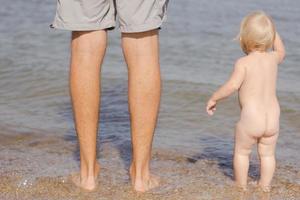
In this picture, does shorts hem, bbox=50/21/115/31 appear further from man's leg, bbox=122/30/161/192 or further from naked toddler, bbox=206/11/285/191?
naked toddler, bbox=206/11/285/191

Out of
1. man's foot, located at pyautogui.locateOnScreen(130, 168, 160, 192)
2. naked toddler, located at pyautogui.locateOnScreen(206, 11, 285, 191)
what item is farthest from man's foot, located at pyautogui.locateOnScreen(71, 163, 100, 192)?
naked toddler, located at pyautogui.locateOnScreen(206, 11, 285, 191)

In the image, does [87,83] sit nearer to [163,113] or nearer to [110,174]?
[110,174]

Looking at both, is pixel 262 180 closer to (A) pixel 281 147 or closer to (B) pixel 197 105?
(A) pixel 281 147

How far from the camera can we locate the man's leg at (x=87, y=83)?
154 inches

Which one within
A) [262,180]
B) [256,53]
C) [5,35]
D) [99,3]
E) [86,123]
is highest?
[99,3]

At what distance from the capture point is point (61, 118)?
585 cm

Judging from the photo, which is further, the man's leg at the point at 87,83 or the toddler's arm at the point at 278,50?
the toddler's arm at the point at 278,50

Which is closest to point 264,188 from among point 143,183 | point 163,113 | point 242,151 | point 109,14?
point 242,151

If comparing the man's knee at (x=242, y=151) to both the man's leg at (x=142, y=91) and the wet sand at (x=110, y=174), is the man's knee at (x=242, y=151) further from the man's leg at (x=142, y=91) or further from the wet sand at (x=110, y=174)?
the man's leg at (x=142, y=91)

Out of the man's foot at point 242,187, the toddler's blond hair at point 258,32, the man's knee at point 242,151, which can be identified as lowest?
the man's foot at point 242,187

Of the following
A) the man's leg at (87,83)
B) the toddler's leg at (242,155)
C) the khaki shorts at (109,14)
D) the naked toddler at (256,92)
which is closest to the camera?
the khaki shorts at (109,14)

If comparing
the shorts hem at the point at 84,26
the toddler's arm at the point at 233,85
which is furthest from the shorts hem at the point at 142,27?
the toddler's arm at the point at 233,85

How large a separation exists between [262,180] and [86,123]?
3.23 ft

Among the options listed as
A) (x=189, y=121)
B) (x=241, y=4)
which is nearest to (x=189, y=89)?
(x=189, y=121)
